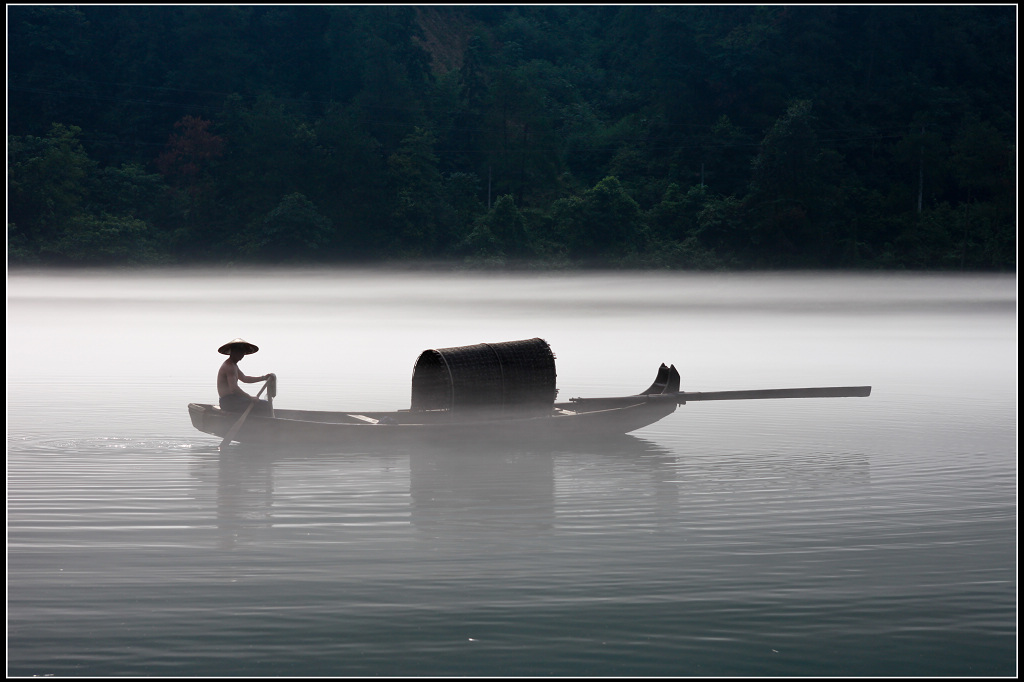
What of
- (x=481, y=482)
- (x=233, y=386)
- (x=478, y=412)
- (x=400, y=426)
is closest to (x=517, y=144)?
(x=478, y=412)

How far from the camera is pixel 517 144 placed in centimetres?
6769

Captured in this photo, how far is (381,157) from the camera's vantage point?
66.2 m

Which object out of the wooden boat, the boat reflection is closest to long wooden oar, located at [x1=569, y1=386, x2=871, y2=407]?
the wooden boat

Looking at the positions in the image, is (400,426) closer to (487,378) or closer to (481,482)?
(487,378)

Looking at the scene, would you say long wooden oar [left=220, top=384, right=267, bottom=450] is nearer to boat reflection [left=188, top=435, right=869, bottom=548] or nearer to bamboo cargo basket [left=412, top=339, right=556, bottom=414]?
boat reflection [left=188, top=435, right=869, bottom=548]

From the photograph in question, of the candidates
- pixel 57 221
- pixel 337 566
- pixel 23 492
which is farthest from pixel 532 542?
pixel 57 221

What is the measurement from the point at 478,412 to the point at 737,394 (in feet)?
7.82

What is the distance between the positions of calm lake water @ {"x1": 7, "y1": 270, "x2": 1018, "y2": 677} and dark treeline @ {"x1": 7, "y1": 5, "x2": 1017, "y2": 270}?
4406cm

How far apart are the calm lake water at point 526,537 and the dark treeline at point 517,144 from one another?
44062 millimetres

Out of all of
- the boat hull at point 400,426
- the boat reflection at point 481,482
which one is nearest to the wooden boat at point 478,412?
the boat hull at point 400,426

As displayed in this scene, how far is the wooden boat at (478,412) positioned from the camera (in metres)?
10.5

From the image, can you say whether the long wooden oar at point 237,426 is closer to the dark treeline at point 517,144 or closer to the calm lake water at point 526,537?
the calm lake water at point 526,537

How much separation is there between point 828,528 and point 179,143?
64.5m

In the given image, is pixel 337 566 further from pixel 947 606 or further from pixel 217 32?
pixel 217 32
